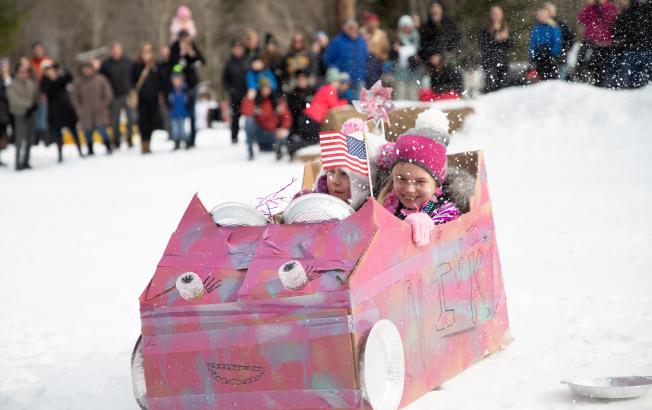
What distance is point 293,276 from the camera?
4.03 meters

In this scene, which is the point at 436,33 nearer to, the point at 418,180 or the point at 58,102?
the point at 58,102

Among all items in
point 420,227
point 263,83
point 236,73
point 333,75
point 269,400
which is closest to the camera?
point 269,400

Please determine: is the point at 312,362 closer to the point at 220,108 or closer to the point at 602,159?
the point at 602,159

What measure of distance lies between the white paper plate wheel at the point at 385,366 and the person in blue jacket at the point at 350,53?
36.3 feet

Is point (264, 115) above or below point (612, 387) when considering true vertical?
above

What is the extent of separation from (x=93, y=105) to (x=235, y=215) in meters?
15.1

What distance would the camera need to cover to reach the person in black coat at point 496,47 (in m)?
9.96

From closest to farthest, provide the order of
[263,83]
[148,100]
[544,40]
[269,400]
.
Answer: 1. [269,400]
2. [544,40]
3. [263,83]
4. [148,100]

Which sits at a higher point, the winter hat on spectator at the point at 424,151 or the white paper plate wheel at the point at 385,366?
the winter hat on spectator at the point at 424,151

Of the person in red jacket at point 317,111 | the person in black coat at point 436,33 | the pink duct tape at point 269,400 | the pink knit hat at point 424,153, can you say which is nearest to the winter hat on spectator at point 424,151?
the pink knit hat at point 424,153

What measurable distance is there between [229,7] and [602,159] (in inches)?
1854

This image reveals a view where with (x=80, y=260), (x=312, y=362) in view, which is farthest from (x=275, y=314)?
(x=80, y=260)

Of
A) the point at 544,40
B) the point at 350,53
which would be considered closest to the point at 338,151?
the point at 544,40

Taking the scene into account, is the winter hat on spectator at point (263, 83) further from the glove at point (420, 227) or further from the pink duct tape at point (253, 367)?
the pink duct tape at point (253, 367)
